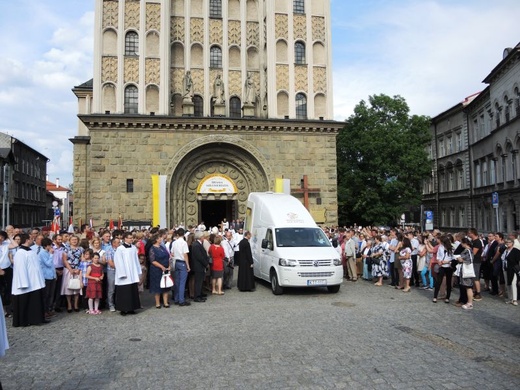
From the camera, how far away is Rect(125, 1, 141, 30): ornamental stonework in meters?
26.1

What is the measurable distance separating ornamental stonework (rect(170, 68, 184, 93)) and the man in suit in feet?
56.2

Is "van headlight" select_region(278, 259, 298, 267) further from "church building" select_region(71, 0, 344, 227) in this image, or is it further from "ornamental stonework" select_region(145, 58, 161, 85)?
"ornamental stonework" select_region(145, 58, 161, 85)

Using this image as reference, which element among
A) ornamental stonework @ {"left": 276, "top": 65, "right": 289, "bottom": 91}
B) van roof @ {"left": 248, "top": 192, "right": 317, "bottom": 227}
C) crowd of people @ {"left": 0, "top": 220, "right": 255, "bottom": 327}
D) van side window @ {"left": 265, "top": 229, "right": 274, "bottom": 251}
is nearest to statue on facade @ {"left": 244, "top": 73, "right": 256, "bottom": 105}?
ornamental stonework @ {"left": 276, "top": 65, "right": 289, "bottom": 91}

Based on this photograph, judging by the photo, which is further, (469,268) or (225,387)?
(469,268)

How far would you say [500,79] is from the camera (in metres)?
36.4

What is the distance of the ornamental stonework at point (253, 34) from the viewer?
95.1 feet

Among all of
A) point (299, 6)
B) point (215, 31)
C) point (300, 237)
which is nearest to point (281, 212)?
point (300, 237)

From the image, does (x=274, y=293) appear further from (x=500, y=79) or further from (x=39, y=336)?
(x=500, y=79)

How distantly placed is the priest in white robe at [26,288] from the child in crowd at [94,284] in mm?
1280

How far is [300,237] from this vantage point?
14.1m

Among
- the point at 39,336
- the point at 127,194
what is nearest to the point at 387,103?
the point at 127,194

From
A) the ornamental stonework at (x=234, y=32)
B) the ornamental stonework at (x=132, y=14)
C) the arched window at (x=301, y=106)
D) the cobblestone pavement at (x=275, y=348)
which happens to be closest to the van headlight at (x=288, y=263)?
the cobblestone pavement at (x=275, y=348)

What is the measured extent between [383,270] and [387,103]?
1157 inches

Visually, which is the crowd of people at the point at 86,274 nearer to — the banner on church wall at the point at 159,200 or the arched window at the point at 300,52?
the banner on church wall at the point at 159,200
